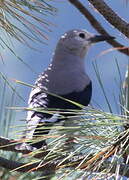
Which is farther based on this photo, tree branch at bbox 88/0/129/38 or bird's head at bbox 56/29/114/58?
bird's head at bbox 56/29/114/58

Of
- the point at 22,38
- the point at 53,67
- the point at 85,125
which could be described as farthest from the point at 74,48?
the point at 85,125

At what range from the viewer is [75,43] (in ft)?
6.94

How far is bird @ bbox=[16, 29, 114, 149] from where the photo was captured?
4.67 feet

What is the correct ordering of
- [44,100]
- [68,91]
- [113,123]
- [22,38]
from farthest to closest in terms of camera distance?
1. [68,91]
2. [44,100]
3. [22,38]
4. [113,123]

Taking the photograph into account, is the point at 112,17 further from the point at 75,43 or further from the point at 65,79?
the point at 75,43

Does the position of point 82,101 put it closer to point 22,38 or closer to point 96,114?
point 22,38

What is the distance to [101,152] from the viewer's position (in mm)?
838

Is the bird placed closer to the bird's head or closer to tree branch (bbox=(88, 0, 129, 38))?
the bird's head

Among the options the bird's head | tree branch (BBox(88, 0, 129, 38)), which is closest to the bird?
the bird's head

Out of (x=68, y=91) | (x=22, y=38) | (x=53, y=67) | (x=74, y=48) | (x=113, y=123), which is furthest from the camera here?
(x=74, y=48)

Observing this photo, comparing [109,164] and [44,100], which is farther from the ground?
[44,100]


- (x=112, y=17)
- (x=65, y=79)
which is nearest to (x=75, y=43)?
(x=65, y=79)

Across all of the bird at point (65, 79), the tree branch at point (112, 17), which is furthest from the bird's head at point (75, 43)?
the tree branch at point (112, 17)

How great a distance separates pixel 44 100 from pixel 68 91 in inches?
7.5
